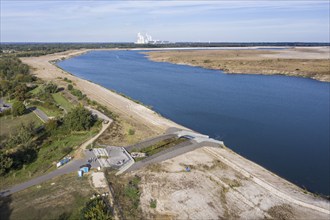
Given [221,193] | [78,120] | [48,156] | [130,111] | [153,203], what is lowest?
[221,193]

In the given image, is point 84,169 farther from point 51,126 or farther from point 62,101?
point 62,101

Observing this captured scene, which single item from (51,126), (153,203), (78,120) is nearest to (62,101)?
(51,126)

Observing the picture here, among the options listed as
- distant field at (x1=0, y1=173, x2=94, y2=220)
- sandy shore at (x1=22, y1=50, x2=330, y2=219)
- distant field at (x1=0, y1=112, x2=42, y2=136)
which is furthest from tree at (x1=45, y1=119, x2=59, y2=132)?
sandy shore at (x1=22, y1=50, x2=330, y2=219)

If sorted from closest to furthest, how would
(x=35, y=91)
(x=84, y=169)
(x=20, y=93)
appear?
(x=84, y=169), (x=20, y=93), (x=35, y=91)

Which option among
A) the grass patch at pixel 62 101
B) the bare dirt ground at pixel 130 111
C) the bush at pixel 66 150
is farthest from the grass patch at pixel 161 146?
the grass patch at pixel 62 101

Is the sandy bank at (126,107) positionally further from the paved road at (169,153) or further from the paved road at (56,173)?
the paved road at (56,173)
